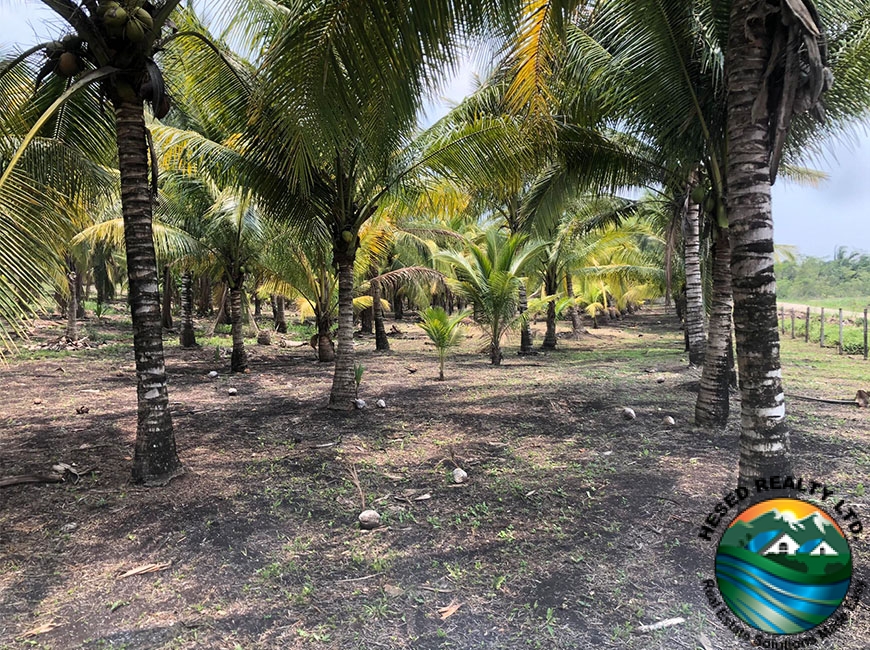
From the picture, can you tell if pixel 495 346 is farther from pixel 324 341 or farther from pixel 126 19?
pixel 126 19

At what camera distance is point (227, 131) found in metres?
6.97

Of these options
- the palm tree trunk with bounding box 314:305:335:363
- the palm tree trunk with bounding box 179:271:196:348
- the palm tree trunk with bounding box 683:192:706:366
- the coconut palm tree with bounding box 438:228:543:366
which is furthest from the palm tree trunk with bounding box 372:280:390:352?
the palm tree trunk with bounding box 683:192:706:366

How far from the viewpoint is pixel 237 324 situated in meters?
11.3

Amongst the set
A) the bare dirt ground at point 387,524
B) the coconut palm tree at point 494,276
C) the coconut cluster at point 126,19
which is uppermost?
the coconut cluster at point 126,19

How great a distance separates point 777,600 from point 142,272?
4990 mm

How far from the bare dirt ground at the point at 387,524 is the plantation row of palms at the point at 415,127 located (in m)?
0.79

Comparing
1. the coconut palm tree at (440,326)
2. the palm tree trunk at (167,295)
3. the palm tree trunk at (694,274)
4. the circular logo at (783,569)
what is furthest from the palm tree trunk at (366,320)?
the circular logo at (783,569)

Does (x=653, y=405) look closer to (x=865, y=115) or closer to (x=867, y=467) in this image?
(x=867, y=467)

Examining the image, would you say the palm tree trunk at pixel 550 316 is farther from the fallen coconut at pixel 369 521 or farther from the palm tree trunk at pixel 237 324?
the fallen coconut at pixel 369 521

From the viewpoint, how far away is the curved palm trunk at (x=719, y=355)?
19.9 ft

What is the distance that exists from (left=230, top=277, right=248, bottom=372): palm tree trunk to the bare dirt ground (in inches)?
134

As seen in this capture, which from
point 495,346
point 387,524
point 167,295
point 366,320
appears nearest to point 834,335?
point 495,346

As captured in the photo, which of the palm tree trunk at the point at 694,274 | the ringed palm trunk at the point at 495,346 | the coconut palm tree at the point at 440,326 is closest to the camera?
the palm tree trunk at the point at 694,274

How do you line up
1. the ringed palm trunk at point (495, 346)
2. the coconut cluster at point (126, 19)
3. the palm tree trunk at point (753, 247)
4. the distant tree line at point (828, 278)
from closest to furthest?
the palm tree trunk at point (753, 247), the coconut cluster at point (126, 19), the ringed palm trunk at point (495, 346), the distant tree line at point (828, 278)
